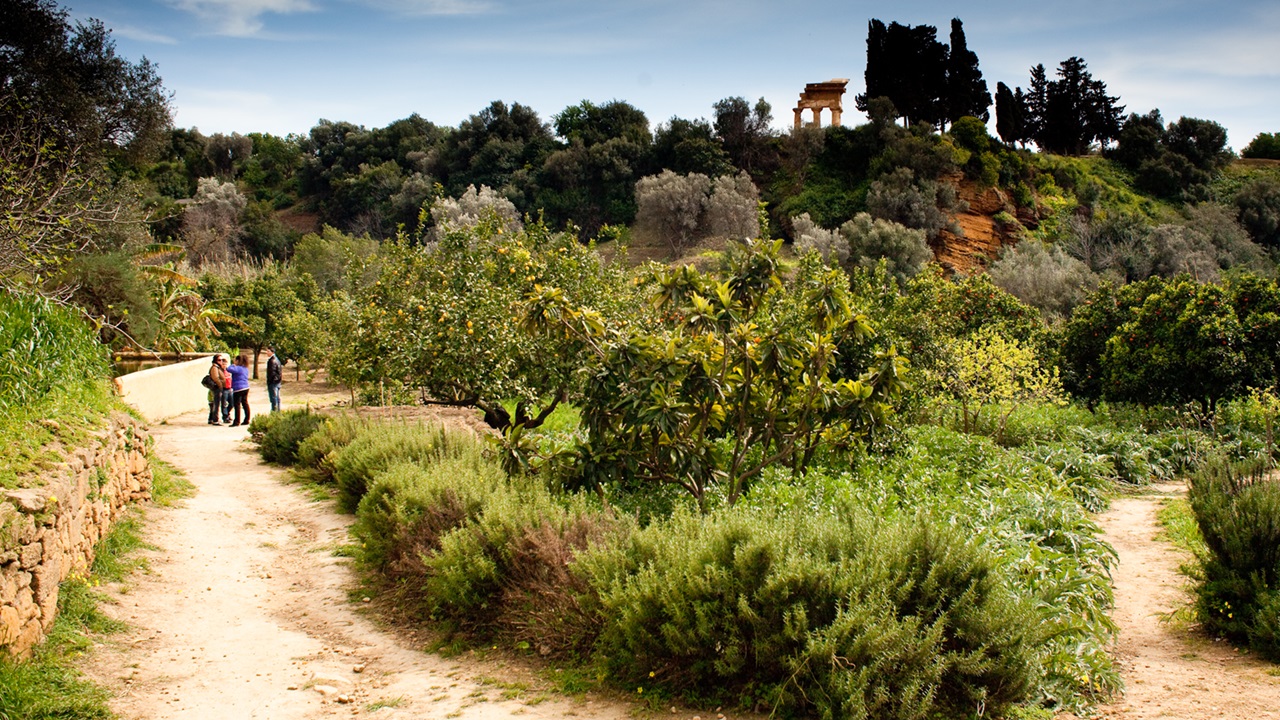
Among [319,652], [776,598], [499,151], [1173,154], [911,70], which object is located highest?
[911,70]

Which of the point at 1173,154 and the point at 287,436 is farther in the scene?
the point at 1173,154

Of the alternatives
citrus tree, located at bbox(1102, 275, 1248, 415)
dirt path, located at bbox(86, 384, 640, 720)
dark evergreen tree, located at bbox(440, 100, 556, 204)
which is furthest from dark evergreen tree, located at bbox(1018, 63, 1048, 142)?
dirt path, located at bbox(86, 384, 640, 720)

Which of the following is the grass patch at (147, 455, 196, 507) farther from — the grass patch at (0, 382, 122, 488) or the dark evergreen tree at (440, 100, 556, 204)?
the dark evergreen tree at (440, 100, 556, 204)

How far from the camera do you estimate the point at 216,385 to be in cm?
1675

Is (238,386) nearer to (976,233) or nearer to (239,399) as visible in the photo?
(239,399)

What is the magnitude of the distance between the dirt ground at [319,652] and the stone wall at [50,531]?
41cm

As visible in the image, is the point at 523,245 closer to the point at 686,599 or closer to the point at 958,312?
the point at 686,599

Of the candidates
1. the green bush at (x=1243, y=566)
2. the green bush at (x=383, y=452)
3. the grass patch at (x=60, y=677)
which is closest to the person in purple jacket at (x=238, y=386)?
the green bush at (x=383, y=452)

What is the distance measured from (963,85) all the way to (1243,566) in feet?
152

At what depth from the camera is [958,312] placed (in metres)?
17.3

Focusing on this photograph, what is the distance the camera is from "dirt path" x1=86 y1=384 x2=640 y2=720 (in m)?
4.68

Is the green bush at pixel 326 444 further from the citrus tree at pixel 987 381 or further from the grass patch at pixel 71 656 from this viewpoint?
the citrus tree at pixel 987 381

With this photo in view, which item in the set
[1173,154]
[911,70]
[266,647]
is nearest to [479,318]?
[266,647]

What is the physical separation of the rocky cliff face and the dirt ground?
32.6m
